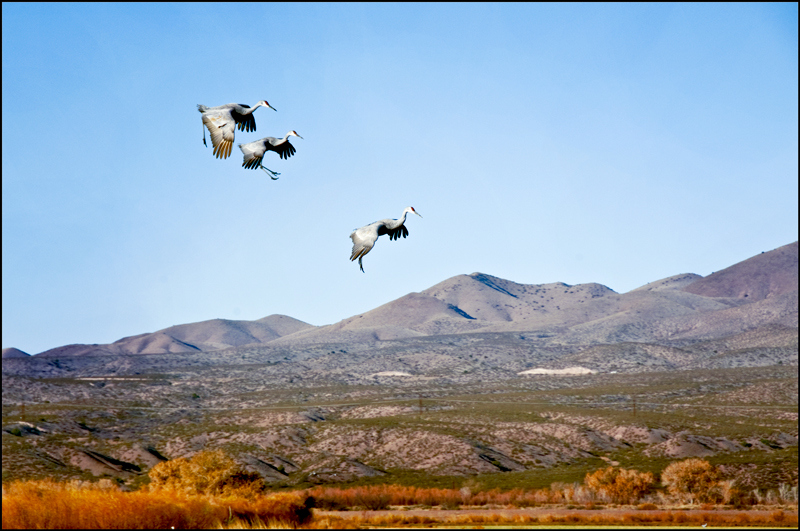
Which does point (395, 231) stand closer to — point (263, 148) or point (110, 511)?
point (263, 148)

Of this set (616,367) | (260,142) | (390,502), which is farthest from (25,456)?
(616,367)

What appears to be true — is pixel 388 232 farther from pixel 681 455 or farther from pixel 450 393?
pixel 450 393

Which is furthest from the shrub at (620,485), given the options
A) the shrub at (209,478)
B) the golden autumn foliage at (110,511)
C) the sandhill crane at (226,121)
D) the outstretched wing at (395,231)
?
the sandhill crane at (226,121)

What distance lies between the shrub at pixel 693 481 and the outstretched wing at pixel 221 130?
49345 mm

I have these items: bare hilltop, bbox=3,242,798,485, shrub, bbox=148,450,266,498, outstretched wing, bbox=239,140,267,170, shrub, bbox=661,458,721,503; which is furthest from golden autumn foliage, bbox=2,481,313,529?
bare hilltop, bbox=3,242,798,485

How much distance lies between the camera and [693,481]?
2290 inches

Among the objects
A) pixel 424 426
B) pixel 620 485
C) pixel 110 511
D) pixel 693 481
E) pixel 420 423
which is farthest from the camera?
pixel 420 423

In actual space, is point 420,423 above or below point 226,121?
below

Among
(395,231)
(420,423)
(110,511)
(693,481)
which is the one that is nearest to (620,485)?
(693,481)

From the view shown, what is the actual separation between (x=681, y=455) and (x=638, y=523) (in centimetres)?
4312

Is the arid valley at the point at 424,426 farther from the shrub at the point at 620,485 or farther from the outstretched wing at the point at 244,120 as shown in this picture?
the outstretched wing at the point at 244,120

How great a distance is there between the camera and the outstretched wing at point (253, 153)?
58.1ft

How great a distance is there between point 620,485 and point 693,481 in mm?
5867

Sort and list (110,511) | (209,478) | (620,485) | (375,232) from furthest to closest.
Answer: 1. (620,485)
2. (209,478)
3. (110,511)
4. (375,232)
